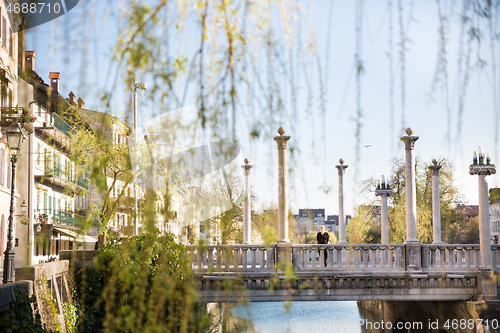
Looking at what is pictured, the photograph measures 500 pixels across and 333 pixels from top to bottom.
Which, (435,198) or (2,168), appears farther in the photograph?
(2,168)

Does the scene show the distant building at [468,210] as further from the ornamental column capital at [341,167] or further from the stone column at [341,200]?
the ornamental column capital at [341,167]

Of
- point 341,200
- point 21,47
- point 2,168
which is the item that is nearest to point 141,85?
point 21,47

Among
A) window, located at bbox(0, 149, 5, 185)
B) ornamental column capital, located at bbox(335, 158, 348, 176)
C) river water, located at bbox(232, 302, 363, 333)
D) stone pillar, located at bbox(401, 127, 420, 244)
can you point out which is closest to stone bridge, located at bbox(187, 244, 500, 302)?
stone pillar, located at bbox(401, 127, 420, 244)

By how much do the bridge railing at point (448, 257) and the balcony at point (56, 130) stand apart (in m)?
8.86

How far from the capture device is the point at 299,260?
1289cm

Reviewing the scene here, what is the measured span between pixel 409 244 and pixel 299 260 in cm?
275

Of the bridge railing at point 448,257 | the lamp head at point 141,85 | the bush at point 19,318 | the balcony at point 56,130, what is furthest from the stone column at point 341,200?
the lamp head at point 141,85

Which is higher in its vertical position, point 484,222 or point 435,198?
point 435,198

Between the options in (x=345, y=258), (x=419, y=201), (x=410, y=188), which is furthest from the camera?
(x=419, y=201)

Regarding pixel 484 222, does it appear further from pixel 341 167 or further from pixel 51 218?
pixel 51 218

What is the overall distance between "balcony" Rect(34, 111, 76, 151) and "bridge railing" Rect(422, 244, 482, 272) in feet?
29.1

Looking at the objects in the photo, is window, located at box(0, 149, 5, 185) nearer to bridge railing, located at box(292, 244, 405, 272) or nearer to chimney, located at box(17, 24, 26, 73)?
bridge railing, located at box(292, 244, 405, 272)

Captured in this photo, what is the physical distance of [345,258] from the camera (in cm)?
1280

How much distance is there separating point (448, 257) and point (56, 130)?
21.3 m
